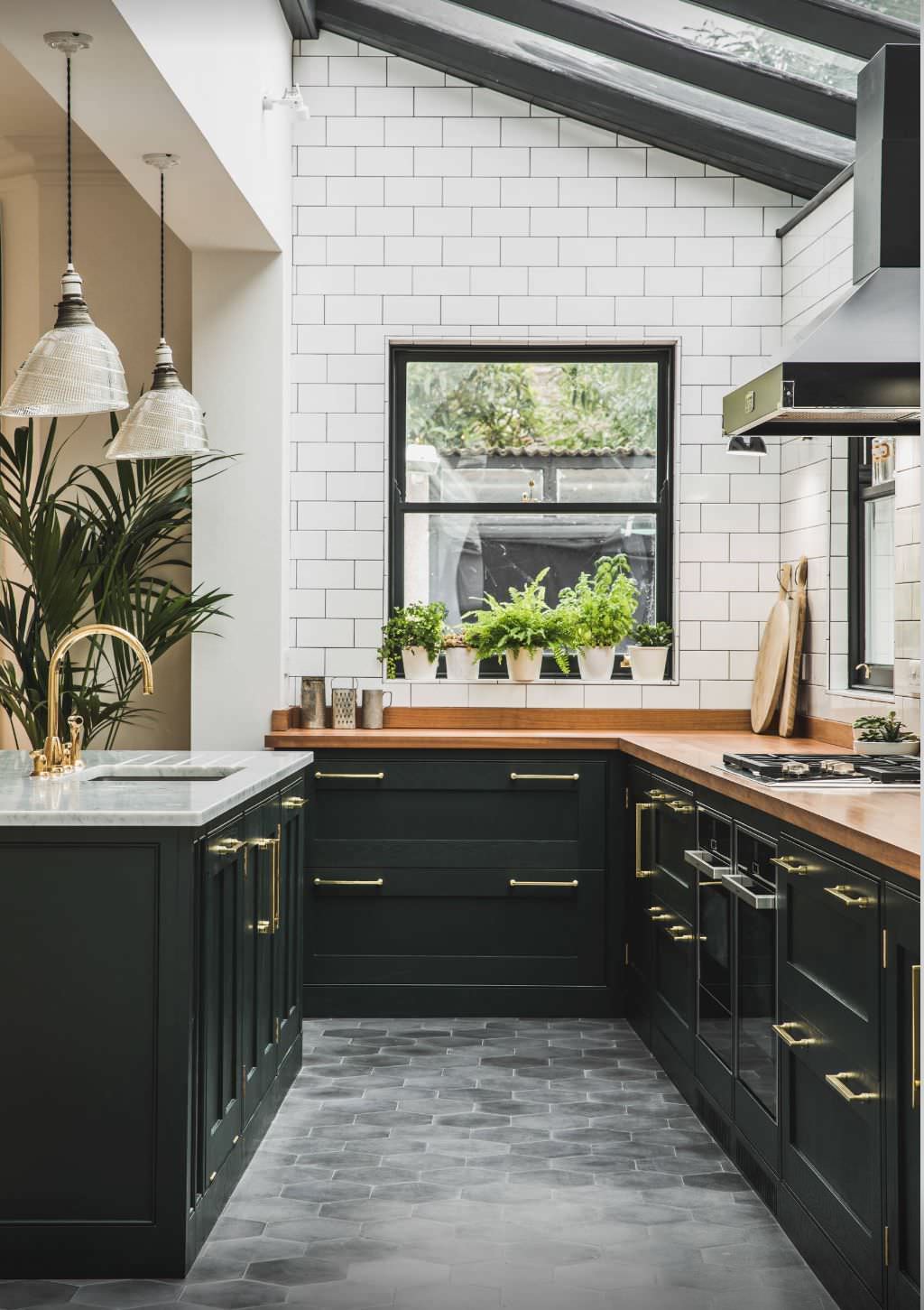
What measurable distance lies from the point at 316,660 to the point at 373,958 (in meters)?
1.24

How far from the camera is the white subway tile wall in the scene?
543 cm

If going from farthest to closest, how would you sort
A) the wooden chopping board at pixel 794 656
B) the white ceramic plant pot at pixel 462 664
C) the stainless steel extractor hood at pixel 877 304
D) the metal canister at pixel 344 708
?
the white ceramic plant pot at pixel 462 664 → the metal canister at pixel 344 708 → the wooden chopping board at pixel 794 656 → the stainless steel extractor hood at pixel 877 304

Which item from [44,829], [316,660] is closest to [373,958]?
[316,660]

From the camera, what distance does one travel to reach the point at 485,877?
4949 millimetres

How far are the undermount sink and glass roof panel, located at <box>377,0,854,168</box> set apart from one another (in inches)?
116

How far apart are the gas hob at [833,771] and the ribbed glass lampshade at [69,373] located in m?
1.82

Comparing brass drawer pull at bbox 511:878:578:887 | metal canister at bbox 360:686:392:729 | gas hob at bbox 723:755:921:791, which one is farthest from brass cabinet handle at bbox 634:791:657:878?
metal canister at bbox 360:686:392:729

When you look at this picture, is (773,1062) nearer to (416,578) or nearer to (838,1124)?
(838,1124)

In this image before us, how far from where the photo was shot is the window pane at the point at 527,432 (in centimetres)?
558

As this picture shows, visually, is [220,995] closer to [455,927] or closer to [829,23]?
[455,927]

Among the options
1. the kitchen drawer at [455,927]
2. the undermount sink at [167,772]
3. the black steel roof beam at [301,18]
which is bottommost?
the kitchen drawer at [455,927]

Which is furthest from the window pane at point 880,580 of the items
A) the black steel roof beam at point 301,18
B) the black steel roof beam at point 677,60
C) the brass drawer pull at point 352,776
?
the black steel roof beam at point 301,18

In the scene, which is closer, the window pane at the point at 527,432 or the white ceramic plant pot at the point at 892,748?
the white ceramic plant pot at the point at 892,748

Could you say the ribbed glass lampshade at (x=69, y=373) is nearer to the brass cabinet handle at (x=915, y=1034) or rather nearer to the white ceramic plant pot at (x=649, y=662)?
the brass cabinet handle at (x=915, y=1034)
